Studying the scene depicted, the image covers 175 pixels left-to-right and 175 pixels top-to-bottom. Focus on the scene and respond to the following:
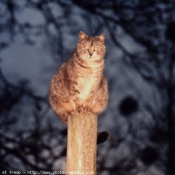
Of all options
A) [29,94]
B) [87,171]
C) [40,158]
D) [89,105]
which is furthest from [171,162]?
[87,171]

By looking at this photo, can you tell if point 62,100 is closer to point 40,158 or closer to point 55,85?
point 55,85

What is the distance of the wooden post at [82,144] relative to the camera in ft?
8.26

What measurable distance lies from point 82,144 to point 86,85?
4.16ft

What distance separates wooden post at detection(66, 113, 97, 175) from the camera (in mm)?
2518

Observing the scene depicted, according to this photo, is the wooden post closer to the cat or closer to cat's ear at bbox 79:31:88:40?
the cat

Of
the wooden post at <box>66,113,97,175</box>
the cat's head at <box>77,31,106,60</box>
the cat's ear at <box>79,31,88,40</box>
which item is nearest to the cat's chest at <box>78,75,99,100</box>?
the cat's head at <box>77,31,106,60</box>

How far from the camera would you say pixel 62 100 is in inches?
149

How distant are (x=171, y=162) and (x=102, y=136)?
4.26 meters

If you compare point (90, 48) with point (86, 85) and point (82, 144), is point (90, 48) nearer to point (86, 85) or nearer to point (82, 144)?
point (86, 85)

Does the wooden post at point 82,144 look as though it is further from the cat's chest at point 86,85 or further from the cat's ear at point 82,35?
the cat's ear at point 82,35

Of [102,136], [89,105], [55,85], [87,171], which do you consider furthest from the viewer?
[55,85]

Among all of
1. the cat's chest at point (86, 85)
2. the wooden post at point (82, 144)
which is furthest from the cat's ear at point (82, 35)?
the wooden post at point (82, 144)

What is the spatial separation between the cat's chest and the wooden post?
3.65 feet

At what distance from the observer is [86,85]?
12.3 feet
